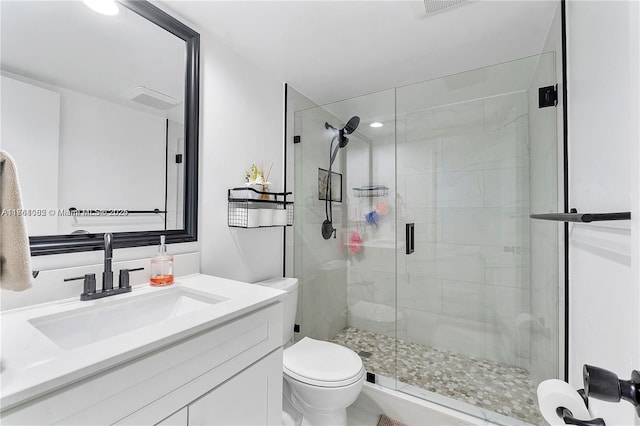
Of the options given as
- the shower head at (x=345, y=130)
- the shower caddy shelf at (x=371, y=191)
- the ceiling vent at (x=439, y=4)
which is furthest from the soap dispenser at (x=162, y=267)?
the ceiling vent at (x=439, y=4)

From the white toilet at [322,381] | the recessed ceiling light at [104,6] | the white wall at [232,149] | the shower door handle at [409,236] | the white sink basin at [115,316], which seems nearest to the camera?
the white sink basin at [115,316]

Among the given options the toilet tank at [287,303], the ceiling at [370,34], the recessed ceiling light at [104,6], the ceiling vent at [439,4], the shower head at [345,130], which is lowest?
the toilet tank at [287,303]

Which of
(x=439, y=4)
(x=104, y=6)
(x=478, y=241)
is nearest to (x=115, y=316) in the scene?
(x=104, y=6)

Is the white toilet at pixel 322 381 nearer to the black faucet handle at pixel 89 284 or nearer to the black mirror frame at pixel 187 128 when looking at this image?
the black mirror frame at pixel 187 128

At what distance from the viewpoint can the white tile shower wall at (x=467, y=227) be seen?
5.74 ft

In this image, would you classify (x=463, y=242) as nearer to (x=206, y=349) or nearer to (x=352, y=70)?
(x=352, y=70)

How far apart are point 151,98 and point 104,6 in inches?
14.3

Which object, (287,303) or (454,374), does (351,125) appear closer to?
(287,303)

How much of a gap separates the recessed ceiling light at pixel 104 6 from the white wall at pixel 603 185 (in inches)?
63.2

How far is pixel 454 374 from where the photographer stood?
1823 millimetres

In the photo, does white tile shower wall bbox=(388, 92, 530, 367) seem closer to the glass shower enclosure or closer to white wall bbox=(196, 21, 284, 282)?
the glass shower enclosure

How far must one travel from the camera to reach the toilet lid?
1374mm

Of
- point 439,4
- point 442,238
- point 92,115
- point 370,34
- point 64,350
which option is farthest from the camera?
point 442,238

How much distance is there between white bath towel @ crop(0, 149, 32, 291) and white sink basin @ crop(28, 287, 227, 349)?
31 cm
